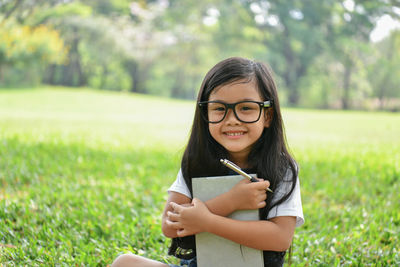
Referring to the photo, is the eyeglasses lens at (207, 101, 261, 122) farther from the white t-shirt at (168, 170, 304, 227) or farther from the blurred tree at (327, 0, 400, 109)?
the blurred tree at (327, 0, 400, 109)

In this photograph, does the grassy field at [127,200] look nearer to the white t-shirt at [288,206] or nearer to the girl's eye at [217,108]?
the white t-shirt at [288,206]

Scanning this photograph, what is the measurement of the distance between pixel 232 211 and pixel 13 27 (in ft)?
63.0

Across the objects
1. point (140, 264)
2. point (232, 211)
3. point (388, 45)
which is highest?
point (388, 45)

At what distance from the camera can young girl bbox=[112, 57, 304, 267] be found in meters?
1.59

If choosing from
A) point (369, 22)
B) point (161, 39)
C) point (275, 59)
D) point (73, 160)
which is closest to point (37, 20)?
point (161, 39)

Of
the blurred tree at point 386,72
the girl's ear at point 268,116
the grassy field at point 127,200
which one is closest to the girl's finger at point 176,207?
the girl's ear at point 268,116

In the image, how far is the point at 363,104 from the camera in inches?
1128

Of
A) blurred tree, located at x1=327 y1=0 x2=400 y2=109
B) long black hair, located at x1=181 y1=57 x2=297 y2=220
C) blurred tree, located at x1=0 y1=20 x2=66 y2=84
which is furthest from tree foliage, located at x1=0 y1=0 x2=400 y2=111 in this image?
long black hair, located at x1=181 y1=57 x2=297 y2=220

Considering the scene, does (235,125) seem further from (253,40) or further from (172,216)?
(253,40)

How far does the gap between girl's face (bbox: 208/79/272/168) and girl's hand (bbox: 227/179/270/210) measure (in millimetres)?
172

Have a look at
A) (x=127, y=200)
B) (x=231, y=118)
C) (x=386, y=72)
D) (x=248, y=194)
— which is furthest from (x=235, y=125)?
(x=386, y=72)

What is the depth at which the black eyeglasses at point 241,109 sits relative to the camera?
1656 mm

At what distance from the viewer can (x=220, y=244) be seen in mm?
1653

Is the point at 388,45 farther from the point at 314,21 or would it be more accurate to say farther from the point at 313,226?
the point at 313,226
